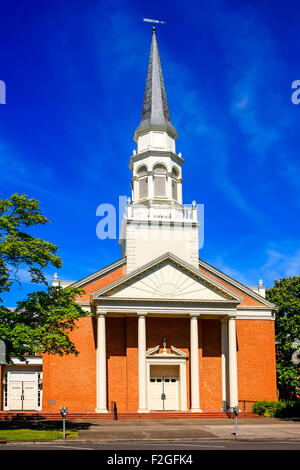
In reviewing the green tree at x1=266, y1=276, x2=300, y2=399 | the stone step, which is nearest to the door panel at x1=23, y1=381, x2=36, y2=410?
the stone step

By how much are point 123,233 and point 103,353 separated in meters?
11.5

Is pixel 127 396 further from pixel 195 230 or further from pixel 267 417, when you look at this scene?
pixel 195 230

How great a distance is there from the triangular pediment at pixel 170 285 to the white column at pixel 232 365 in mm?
1935

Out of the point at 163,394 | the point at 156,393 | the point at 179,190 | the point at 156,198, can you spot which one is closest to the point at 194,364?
the point at 163,394

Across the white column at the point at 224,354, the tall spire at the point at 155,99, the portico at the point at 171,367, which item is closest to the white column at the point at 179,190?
the tall spire at the point at 155,99

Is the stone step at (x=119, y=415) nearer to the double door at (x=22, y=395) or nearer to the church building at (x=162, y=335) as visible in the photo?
the church building at (x=162, y=335)

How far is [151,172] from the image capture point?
143 feet

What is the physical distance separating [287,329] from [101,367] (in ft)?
49.1

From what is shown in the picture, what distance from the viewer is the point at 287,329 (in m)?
42.2

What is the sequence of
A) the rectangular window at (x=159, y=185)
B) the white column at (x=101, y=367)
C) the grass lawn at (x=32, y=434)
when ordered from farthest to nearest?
the rectangular window at (x=159, y=185)
the white column at (x=101, y=367)
the grass lawn at (x=32, y=434)

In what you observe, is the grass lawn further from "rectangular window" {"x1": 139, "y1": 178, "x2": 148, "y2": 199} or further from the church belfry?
"rectangular window" {"x1": 139, "y1": 178, "x2": 148, "y2": 199}

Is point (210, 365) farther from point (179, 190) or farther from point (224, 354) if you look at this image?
point (179, 190)

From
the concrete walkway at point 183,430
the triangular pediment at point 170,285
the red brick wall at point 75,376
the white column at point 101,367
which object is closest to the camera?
the concrete walkway at point 183,430

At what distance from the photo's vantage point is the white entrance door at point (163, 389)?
126ft
